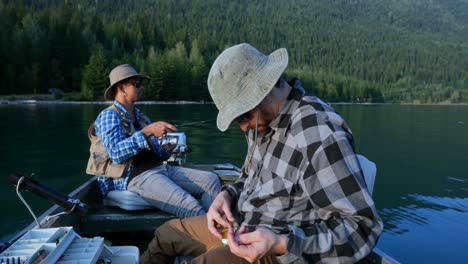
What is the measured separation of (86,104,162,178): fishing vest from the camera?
14.5 feet

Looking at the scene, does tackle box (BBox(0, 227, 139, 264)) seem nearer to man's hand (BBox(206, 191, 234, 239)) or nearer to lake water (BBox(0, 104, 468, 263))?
man's hand (BBox(206, 191, 234, 239))

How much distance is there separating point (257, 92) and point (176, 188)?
2.49 metres

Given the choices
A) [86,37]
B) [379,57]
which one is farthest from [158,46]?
[379,57]

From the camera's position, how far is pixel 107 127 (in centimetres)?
434

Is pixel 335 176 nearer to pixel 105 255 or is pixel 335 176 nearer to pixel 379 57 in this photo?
pixel 105 255

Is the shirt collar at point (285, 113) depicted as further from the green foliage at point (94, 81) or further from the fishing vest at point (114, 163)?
the green foliage at point (94, 81)

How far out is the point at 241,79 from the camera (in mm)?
2090

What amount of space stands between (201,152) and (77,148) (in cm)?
554

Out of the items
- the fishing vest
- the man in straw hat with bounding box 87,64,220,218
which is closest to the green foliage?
the man in straw hat with bounding box 87,64,220,218

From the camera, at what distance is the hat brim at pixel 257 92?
79.4 inches

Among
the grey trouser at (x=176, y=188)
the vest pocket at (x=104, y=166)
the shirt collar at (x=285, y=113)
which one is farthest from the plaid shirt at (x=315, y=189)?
the vest pocket at (x=104, y=166)

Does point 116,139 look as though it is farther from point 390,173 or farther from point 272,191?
point 390,173

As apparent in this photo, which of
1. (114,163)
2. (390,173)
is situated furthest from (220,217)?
(390,173)

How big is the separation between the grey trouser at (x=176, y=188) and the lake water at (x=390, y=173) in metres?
4.60
